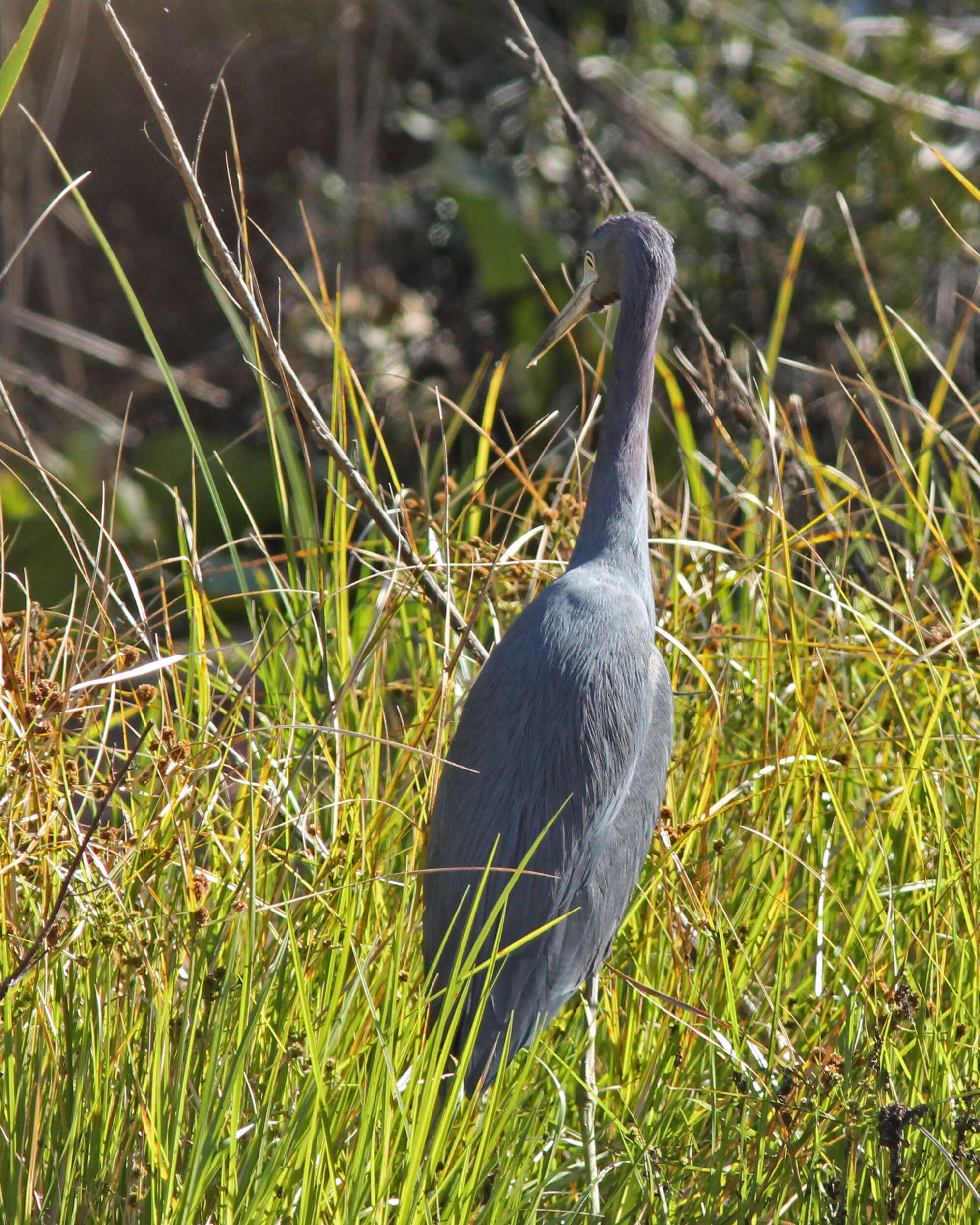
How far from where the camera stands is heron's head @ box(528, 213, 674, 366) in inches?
59.8

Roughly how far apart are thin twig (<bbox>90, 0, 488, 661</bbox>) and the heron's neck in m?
0.21

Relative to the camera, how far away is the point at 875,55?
139 inches

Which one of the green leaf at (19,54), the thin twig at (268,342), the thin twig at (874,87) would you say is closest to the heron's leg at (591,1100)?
the thin twig at (268,342)

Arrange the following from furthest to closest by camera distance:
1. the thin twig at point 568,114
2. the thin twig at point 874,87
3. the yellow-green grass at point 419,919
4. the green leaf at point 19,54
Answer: the thin twig at point 874,87 → the thin twig at point 568,114 → the yellow-green grass at point 419,919 → the green leaf at point 19,54

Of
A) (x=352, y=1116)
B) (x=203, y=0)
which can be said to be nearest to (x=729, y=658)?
(x=352, y=1116)

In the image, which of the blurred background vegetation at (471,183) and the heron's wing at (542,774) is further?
the blurred background vegetation at (471,183)

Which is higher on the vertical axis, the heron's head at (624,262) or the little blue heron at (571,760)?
the heron's head at (624,262)

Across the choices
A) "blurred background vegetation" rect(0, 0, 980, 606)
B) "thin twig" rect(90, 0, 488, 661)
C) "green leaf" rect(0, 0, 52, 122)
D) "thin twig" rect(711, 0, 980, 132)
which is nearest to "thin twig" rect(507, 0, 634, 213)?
"thin twig" rect(90, 0, 488, 661)

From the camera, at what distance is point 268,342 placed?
1.46m

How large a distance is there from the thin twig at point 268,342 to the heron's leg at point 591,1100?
19.2 inches

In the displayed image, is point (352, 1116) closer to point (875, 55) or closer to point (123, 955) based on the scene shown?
point (123, 955)

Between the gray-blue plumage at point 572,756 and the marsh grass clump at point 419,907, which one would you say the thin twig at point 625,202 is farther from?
the gray-blue plumage at point 572,756

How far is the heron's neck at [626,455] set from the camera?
1509mm

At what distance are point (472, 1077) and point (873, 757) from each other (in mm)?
865
